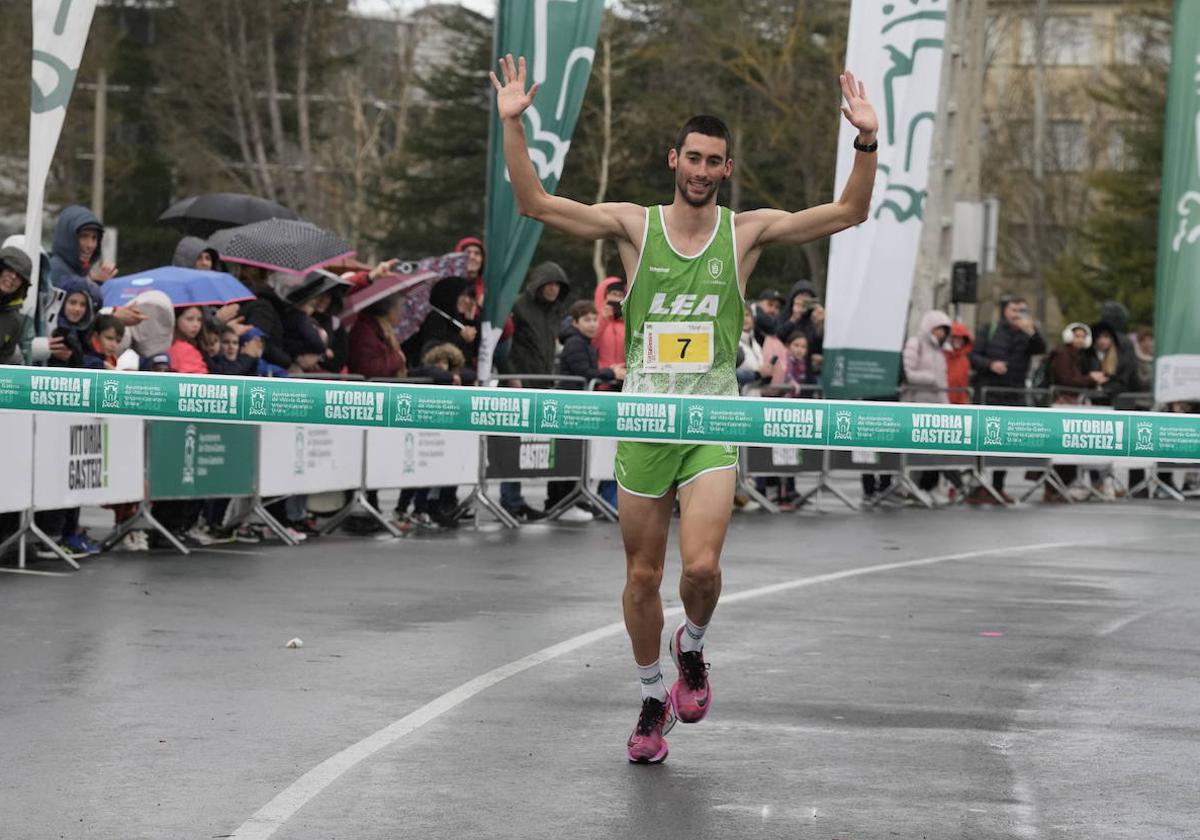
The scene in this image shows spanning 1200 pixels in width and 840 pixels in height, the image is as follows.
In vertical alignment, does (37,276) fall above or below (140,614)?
above

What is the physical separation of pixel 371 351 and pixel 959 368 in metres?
8.13

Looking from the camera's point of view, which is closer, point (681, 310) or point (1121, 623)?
point (681, 310)

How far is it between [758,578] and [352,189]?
5631 cm

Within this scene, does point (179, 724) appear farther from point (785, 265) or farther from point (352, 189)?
point (352, 189)

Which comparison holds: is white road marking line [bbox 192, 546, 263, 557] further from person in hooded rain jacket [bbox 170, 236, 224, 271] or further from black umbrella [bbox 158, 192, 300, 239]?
black umbrella [bbox 158, 192, 300, 239]

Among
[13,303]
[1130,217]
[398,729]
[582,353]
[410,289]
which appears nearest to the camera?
[398,729]

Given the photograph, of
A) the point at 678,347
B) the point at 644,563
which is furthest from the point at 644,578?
the point at 678,347

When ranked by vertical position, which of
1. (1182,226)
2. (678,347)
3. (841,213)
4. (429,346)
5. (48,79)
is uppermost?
(48,79)

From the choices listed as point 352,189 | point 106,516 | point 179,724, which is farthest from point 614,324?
point 352,189

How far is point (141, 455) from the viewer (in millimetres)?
14812

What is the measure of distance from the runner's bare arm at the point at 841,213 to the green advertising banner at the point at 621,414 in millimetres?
610

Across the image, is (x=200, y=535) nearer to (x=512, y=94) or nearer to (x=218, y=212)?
(x=218, y=212)

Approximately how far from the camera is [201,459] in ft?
50.5

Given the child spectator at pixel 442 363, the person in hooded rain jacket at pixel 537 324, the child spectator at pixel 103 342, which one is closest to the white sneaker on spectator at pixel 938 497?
the person in hooded rain jacket at pixel 537 324
